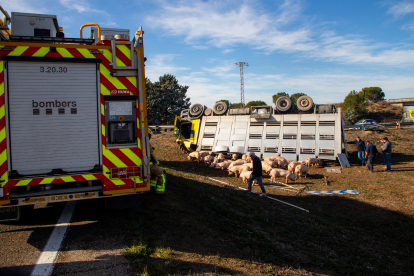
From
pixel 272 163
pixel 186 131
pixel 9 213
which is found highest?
pixel 186 131

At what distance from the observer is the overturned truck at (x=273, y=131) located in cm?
1519

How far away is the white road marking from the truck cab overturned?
0.73m

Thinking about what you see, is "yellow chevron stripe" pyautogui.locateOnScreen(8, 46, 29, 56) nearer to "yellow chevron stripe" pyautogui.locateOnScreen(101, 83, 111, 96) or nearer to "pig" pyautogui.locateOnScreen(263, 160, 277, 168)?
"yellow chevron stripe" pyautogui.locateOnScreen(101, 83, 111, 96)

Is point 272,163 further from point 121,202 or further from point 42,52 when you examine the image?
point 42,52

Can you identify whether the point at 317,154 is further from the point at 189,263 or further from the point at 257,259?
the point at 189,263

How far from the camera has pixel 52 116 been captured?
15.9 ft

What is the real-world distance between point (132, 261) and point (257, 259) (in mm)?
2073

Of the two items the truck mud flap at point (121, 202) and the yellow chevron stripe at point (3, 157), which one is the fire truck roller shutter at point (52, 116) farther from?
the truck mud flap at point (121, 202)

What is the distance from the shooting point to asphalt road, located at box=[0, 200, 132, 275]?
3.97 metres

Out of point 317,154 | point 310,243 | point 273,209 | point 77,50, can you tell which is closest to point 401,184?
point 317,154

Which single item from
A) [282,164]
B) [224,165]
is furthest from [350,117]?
[224,165]

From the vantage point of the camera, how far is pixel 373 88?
238 feet

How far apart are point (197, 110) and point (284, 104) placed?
585 centimetres

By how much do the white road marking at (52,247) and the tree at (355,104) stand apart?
5393cm
